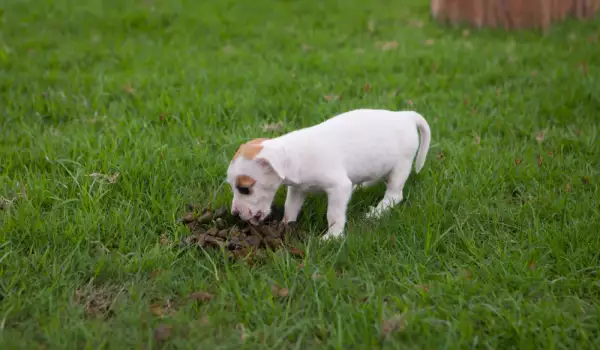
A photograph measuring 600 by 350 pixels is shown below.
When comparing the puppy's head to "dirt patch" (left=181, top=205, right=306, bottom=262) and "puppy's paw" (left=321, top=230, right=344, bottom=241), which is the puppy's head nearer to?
"dirt patch" (left=181, top=205, right=306, bottom=262)

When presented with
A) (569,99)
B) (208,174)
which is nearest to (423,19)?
(569,99)

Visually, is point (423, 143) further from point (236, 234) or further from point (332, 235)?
point (236, 234)

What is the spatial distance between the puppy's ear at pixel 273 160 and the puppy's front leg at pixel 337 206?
1.04 ft

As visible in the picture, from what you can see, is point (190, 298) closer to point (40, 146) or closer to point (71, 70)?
point (40, 146)

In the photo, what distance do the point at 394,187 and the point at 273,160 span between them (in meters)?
0.94

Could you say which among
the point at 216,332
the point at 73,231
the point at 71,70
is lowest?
the point at 216,332

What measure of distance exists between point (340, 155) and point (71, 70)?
365 cm

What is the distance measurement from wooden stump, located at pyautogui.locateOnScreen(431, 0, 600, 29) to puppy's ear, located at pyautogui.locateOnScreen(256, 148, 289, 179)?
17.4ft

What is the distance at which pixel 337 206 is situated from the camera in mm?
3430

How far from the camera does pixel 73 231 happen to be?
3.41 m

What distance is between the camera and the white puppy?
3236 mm

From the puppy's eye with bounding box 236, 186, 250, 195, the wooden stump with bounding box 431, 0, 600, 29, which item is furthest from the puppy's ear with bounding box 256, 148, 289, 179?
the wooden stump with bounding box 431, 0, 600, 29

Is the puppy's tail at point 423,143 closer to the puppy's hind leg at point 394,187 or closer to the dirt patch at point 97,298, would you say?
the puppy's hind leg at point 394,187

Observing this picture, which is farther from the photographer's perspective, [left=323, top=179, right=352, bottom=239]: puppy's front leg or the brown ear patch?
[left=323, top=179, right=352, bottom=239]: puppy's front leg
